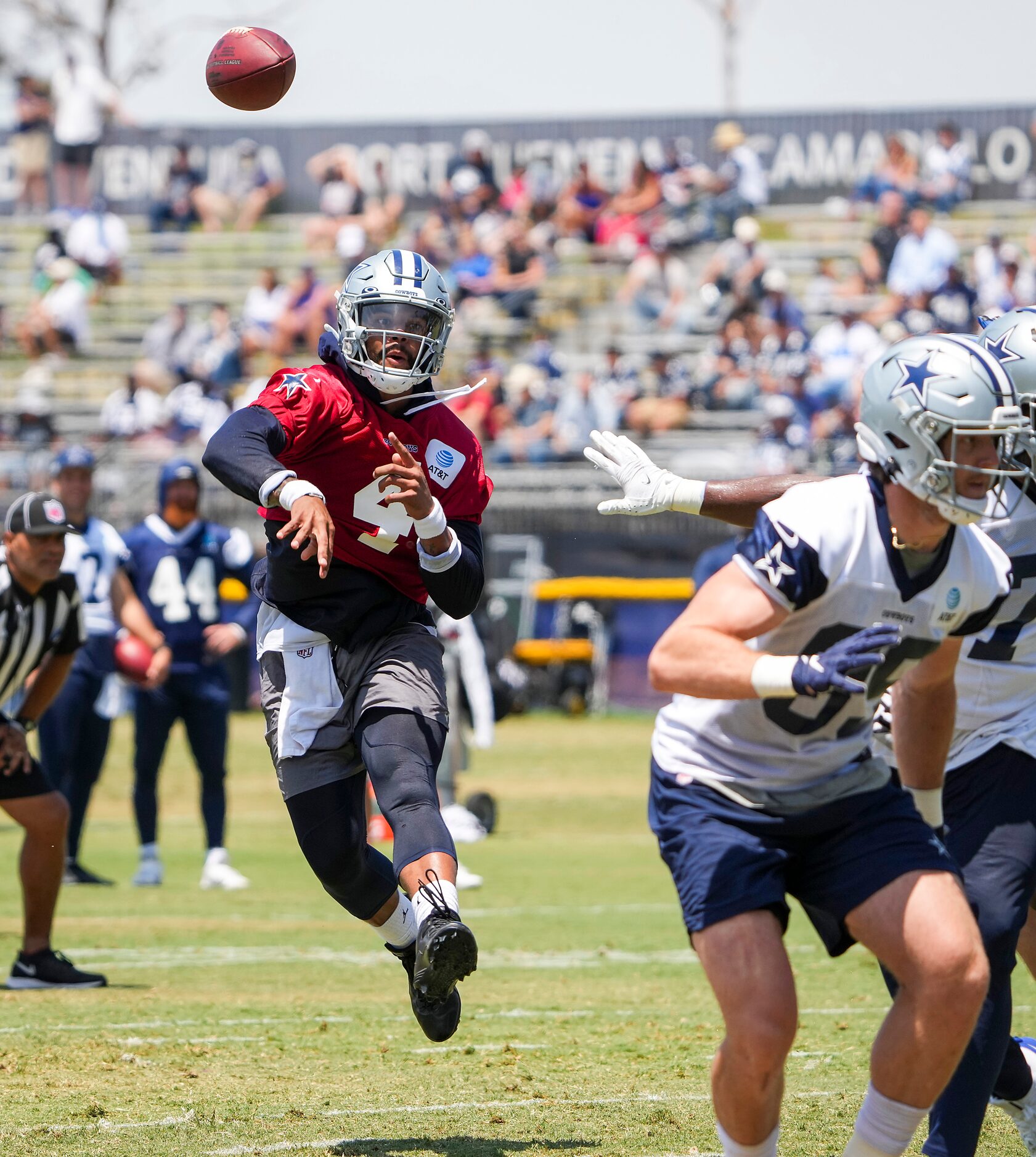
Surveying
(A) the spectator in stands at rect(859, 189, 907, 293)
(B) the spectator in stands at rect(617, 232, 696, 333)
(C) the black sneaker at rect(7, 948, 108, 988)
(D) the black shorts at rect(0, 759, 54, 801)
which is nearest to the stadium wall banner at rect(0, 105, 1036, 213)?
(A) the spectator in stands at rect(859, 189, 907, 293)

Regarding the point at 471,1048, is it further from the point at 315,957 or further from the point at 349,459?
the point at 315,957

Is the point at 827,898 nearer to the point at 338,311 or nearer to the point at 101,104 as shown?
the point at 338,311

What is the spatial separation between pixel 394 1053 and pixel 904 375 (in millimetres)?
3003

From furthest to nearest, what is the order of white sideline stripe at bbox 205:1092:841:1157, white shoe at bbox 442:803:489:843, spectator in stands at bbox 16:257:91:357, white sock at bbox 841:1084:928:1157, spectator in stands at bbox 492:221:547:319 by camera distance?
spectator in stands at bbox 16:257:91:357, spectator in stands at bbox 492:221:547:319, white shoe at bbox 442:803:489:843, white sideline stripe at bbox 205:1092:841:1157, white sock at bbox 841:1084:928:1157

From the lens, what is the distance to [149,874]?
10141 millimetres

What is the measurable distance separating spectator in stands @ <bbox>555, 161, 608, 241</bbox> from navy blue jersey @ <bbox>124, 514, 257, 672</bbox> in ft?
49.1

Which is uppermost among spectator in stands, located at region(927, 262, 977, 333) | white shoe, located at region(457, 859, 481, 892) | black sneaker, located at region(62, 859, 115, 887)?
spectator in stands, located at region(927, 262, 977, 333)

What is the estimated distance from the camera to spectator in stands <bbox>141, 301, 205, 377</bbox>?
23.2 m

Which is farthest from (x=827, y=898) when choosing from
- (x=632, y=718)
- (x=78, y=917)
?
(x=632, y=718)

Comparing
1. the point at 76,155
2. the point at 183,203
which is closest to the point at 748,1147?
the point at 183,203

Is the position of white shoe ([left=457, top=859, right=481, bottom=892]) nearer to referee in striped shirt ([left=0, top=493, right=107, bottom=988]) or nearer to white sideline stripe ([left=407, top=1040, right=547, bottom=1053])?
referee in striped shirt ([left=0, top=493, right=107, bottom=988])

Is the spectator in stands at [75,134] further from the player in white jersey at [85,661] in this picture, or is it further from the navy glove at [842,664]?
the navy glove at [842,664]

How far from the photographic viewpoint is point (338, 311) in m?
5.34

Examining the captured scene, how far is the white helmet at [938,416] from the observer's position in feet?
12.2
